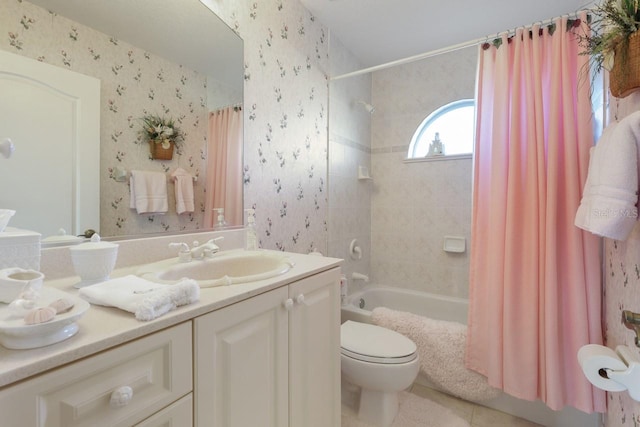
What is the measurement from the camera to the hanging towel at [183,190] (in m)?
1.24

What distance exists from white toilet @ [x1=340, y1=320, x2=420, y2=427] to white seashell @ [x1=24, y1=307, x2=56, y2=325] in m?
1.33

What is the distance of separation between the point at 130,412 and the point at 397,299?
2.39 meters

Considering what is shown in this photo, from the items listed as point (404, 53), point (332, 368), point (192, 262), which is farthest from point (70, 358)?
point (404, 53)

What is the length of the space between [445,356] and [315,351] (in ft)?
3.43

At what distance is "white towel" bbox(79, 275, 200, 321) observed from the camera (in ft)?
1.94

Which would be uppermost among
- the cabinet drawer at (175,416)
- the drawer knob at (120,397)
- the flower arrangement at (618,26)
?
the flower arrangement at (618,26)

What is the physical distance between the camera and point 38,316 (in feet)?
1.51

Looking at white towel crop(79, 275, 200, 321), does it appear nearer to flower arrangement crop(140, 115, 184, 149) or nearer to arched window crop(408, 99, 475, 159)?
flower arrangement crop(140, 115, 184, 149)

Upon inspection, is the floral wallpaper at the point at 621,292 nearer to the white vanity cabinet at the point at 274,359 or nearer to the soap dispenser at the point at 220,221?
the white vanity cabinet at the point at 274,359

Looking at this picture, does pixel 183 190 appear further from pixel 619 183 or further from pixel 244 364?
pixel 619 183

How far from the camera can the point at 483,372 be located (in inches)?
62.3

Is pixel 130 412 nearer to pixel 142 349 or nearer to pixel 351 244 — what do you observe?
pixel 142 349

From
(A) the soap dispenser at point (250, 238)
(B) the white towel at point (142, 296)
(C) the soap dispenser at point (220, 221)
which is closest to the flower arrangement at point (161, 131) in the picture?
(C) the soap dispenser at point (220, 221)

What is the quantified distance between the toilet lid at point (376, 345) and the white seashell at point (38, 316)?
1.33m
